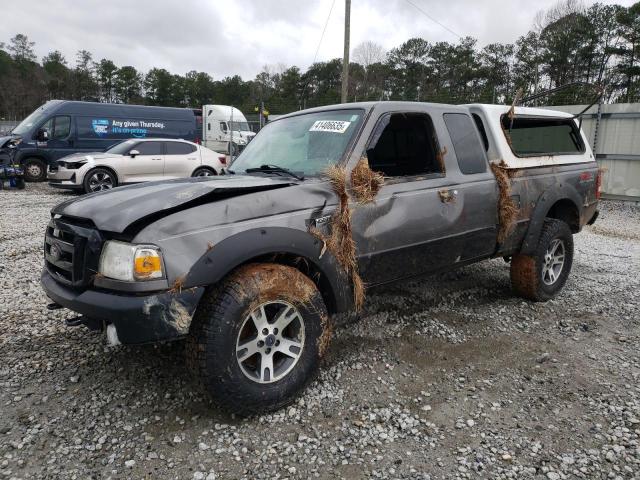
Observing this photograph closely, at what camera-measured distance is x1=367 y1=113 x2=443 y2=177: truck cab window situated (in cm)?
352

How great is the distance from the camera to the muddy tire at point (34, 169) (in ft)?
46.5

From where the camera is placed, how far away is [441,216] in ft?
11.4

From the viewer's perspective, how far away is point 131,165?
11.6m

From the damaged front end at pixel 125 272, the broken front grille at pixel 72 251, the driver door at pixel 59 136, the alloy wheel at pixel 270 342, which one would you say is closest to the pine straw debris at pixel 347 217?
the alloy wheel at pixel 270 342

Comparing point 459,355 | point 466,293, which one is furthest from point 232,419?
point 466,293

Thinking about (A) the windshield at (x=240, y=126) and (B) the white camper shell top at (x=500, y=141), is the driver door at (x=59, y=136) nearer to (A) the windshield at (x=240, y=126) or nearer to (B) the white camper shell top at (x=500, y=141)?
(A) the windshield at (x=240, y=126)

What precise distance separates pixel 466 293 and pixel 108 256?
12.0 ft

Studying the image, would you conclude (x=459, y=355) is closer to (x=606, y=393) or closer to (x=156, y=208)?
(x=606, y=393)

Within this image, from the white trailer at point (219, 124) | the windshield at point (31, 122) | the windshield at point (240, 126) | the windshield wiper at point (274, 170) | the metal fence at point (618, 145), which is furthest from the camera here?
the windshield at point (240, 126)

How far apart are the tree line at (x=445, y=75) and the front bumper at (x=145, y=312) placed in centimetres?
1224

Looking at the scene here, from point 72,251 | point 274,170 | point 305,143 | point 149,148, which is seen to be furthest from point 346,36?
point 72,251

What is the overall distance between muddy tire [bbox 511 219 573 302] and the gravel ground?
247 millimetres

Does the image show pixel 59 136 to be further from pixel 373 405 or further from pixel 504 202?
pixel 373 405

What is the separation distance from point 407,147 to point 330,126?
0.80 metres
